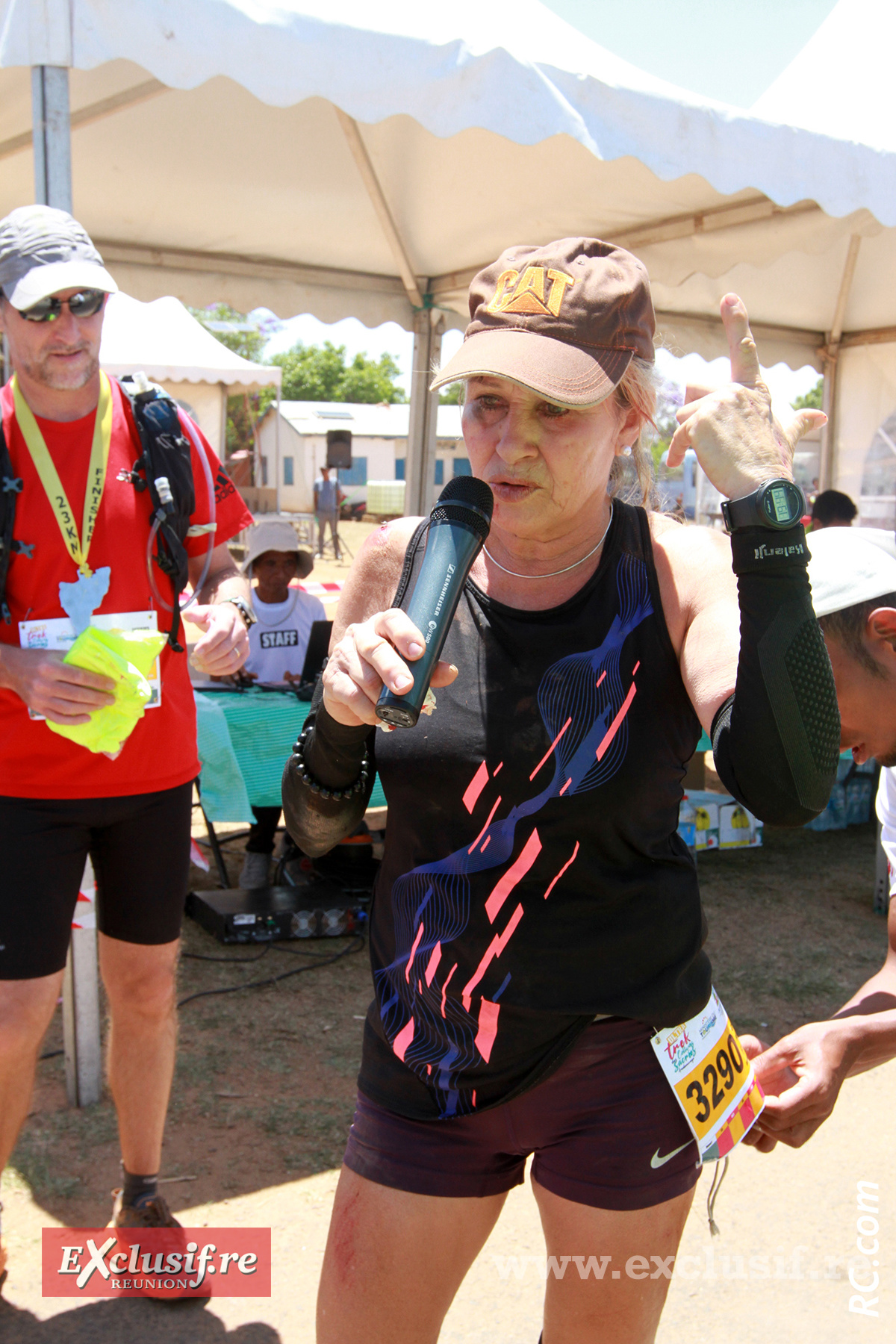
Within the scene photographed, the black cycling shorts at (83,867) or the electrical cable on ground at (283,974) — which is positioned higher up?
the black cycling shorts at (83,867)

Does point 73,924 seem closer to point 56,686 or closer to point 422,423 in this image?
point 56,686

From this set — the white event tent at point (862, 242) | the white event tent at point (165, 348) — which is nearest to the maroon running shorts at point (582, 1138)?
the white event tent at point (862, 242)

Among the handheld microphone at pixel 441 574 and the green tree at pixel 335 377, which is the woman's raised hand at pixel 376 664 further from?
the green tree at pixel 335 377

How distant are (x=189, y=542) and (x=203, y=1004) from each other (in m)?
2.24

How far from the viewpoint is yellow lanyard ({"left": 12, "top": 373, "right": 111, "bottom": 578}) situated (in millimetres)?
2410

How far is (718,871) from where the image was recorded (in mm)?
5957

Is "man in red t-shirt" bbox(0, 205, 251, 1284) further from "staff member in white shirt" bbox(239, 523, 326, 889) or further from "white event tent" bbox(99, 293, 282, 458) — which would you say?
"white event tent" bbox(99, 293, 282, 458)

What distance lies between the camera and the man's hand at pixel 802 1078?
1760 mm

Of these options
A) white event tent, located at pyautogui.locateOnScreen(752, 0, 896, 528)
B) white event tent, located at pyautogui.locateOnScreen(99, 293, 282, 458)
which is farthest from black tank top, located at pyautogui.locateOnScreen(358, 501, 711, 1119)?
white event tent, located at pyautogui.locateOnScreen(99, 293, 282, 458)

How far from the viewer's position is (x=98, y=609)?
8.12ft

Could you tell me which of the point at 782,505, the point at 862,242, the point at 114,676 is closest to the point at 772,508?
the point at 782,505

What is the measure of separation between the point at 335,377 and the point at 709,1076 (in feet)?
225

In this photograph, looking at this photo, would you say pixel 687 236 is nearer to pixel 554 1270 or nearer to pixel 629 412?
pixel 629 412

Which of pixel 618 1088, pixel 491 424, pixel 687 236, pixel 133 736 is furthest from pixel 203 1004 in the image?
pixel 687 236
